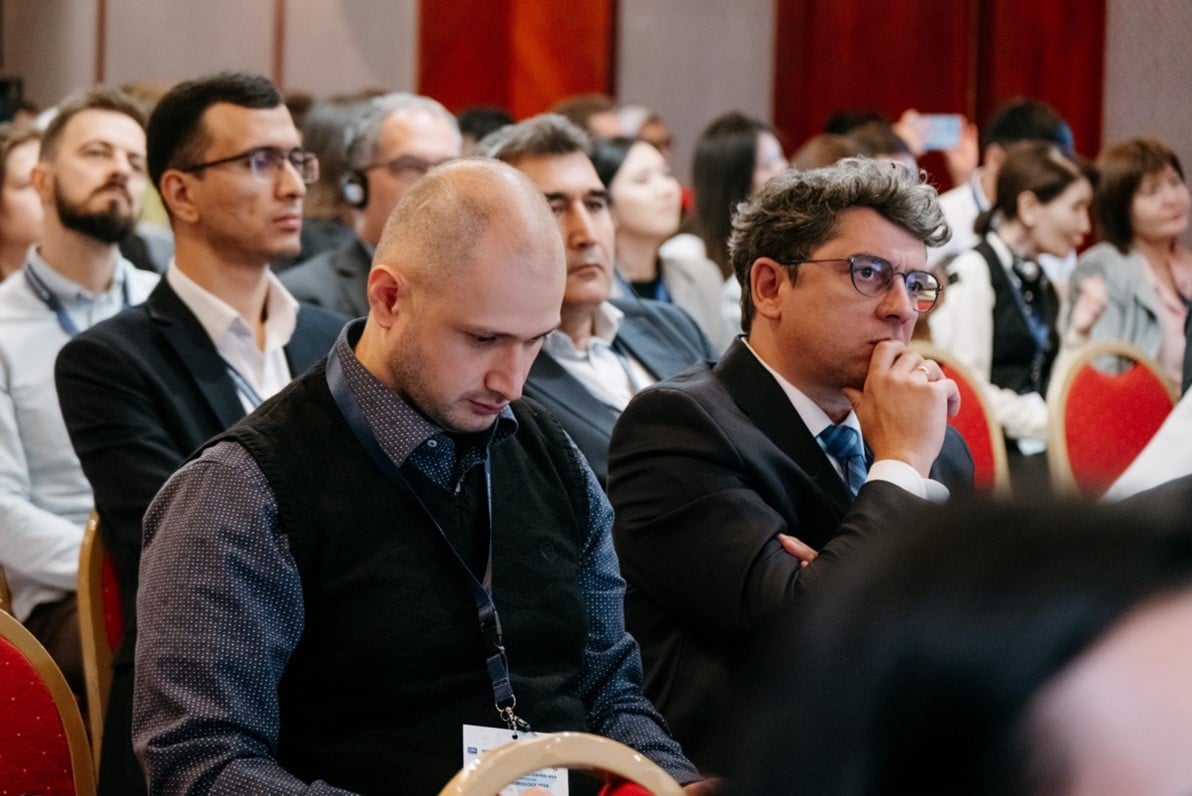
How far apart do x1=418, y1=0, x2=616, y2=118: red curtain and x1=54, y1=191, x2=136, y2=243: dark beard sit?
5.21 metres

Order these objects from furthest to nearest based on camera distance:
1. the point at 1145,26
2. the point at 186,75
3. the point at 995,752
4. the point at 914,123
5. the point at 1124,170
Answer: the point at 186,75, the point at 914,123, the point at 1145,26, the point at 1124,170, the point at 995,752

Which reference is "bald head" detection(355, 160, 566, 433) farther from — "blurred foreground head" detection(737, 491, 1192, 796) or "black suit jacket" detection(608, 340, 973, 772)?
"blurred foreground head" detection(737, 491, 1192, 796)

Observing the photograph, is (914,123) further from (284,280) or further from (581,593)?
(581,593)

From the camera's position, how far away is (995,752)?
17.1 inches

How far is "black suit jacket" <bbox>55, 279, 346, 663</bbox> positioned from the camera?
2.47 meters

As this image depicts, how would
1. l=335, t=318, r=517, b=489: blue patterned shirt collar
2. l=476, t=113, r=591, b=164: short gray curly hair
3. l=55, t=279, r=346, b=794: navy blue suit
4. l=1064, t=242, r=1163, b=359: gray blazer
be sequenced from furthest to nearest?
l=1064, t=242, r=1163, b=359: gray blazer
l=476, t=113, r=591, b=164: short gray curly hair
l=55, t=279, r=346, b=794: navy blue suit
l=335, t=318, r=517, b=489: blue patterned shirt collar

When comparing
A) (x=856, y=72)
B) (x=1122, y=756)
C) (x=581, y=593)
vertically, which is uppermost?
(x=856, y=72)

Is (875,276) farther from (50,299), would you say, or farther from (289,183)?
(50,299)

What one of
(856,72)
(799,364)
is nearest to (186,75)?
(856,72)

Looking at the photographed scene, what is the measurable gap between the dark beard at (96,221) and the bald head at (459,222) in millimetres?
1825

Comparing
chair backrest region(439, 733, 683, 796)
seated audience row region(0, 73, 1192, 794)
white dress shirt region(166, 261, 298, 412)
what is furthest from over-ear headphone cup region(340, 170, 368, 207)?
chair backrest region(439, 733, 683, 796)

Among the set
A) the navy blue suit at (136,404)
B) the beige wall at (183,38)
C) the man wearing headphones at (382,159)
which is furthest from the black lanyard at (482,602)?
the beige wall at (183,38)

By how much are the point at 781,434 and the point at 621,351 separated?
1.15 m

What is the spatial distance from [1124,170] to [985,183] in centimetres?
86
